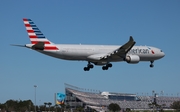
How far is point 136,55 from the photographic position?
73000 millimetres

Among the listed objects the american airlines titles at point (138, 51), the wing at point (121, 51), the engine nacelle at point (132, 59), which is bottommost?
the engine nacelle at point (132, 59)

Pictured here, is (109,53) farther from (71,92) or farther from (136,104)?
(136,104)

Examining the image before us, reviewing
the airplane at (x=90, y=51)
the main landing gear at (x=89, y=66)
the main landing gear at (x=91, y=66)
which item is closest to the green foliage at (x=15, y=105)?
the main landing gear at (x=89, y=66)

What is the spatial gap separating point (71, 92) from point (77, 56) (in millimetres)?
91828

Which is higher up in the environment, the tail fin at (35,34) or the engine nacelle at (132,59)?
the tail fin at (35,34)

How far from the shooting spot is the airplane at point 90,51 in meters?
65.7

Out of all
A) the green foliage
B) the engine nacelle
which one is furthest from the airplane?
the green foliage

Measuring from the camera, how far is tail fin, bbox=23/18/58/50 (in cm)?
6594

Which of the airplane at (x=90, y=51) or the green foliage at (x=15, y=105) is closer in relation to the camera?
the airplane at (x=90, y=51)

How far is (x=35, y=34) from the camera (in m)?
66.5

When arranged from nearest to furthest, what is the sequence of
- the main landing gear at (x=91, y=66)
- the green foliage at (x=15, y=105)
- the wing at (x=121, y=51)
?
the wing at (x=121, y=51), the main landing gear at (x=91, y=66), the green foliage at (x=15, y=105)

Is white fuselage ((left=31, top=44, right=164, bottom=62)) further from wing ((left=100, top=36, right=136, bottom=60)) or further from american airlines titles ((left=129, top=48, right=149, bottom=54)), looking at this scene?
wing ((left=100, top=36, right=136, bottom=60))

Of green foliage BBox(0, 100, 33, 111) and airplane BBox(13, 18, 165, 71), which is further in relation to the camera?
green foliage BBox(0, 100, 33, 111)

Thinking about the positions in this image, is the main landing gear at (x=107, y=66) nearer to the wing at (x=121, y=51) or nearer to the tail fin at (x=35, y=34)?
the wing at (x=121, y=51)
